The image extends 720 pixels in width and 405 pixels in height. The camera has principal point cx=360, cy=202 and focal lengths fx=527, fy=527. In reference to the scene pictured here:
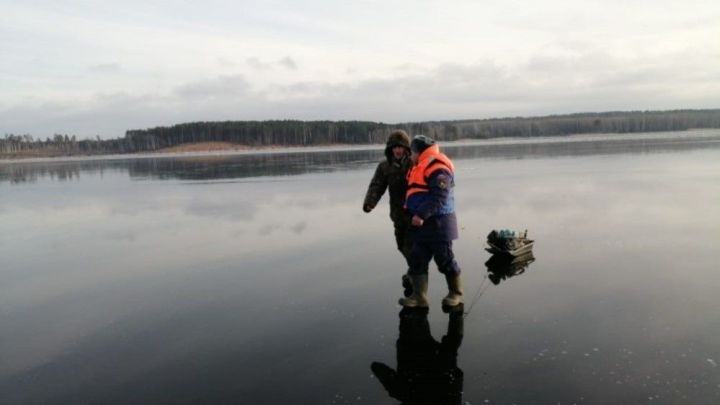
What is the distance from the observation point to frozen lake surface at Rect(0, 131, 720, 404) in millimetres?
4051

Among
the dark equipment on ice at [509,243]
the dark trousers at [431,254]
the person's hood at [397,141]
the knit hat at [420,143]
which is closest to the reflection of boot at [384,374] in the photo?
the dark trousers at [431,254]

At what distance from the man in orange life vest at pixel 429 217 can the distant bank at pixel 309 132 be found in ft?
394

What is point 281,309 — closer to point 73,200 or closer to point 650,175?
point 73,200

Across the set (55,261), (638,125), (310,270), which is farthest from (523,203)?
(638,125)

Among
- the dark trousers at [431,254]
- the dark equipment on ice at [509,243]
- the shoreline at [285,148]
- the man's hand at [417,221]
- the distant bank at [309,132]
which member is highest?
the distant bank at [309,132]

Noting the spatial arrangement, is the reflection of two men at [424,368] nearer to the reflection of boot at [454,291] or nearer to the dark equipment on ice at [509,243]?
the reflection of boot at [454,291]

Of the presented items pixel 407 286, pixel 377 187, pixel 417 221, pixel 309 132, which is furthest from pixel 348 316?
pixel 309 132

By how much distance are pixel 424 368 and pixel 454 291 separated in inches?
61.0

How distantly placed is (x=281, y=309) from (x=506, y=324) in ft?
7.83

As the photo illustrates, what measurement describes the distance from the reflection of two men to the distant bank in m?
121

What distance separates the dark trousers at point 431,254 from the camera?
5.52m

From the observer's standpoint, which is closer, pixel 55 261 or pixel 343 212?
pixel 55 261

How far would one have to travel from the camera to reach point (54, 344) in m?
5.08

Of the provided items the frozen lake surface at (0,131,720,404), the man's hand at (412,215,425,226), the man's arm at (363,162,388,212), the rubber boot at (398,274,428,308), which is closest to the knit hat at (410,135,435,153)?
the man's arm at (363,162,388,212)
